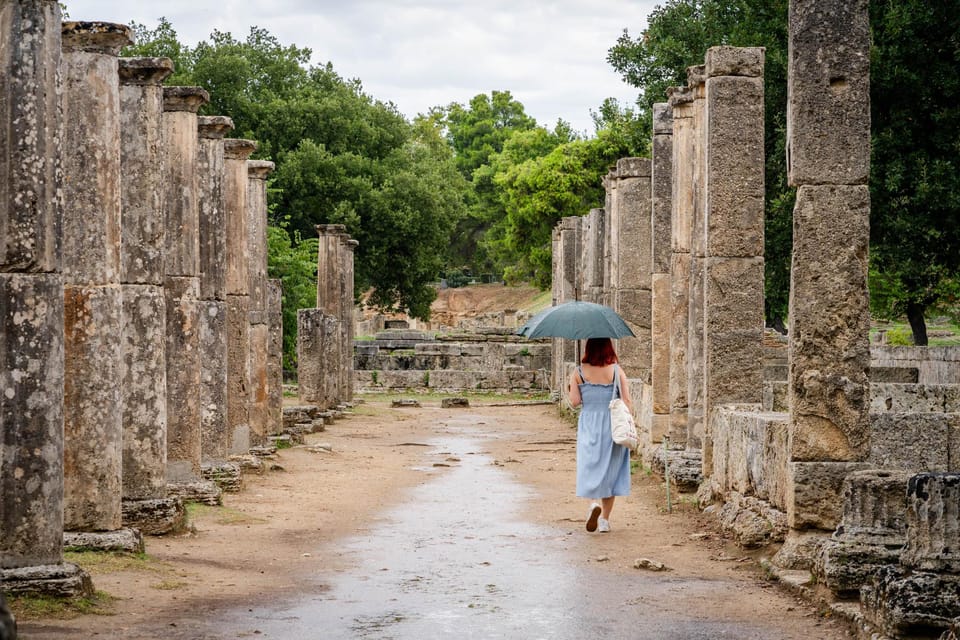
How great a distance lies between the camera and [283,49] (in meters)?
48.7

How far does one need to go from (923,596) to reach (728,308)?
21.4ft

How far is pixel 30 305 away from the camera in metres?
8.12

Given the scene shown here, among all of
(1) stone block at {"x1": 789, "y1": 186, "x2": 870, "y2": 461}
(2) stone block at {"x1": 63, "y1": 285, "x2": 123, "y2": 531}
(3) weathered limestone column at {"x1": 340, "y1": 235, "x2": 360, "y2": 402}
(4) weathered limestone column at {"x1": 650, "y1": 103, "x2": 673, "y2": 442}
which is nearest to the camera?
(1) stone block at {"x1": 789, "y1": 186, "x2": 870, "y2": 461}

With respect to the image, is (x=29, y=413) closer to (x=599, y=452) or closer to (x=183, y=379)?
(x=599, y=452)

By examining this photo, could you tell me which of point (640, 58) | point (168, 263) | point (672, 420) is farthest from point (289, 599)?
point (640, 58)

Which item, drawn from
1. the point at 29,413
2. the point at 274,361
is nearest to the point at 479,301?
the point at 274,361

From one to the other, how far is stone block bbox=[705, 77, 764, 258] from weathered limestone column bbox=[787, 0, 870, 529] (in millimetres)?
3666

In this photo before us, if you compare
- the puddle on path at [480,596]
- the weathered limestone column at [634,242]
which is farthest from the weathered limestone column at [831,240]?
the weathered limestone column at [634,242]

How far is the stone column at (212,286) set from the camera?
1562 cm

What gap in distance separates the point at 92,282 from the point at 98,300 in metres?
0.14

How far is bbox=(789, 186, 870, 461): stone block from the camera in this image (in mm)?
9414

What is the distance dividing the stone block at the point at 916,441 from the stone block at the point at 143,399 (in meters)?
5.94

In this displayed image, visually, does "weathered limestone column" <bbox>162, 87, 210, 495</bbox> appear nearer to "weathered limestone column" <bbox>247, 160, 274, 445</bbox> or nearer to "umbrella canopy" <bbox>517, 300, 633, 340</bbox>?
"umbrella canopy" <bbox>517, 300, 633, 340</bbox>

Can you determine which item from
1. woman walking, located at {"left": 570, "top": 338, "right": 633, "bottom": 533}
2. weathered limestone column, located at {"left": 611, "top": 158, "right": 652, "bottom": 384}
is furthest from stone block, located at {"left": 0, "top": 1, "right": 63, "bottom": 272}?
weathered limestone column, located at {"left": 611, "top": 158, "right": 652, "bottom": 384}
